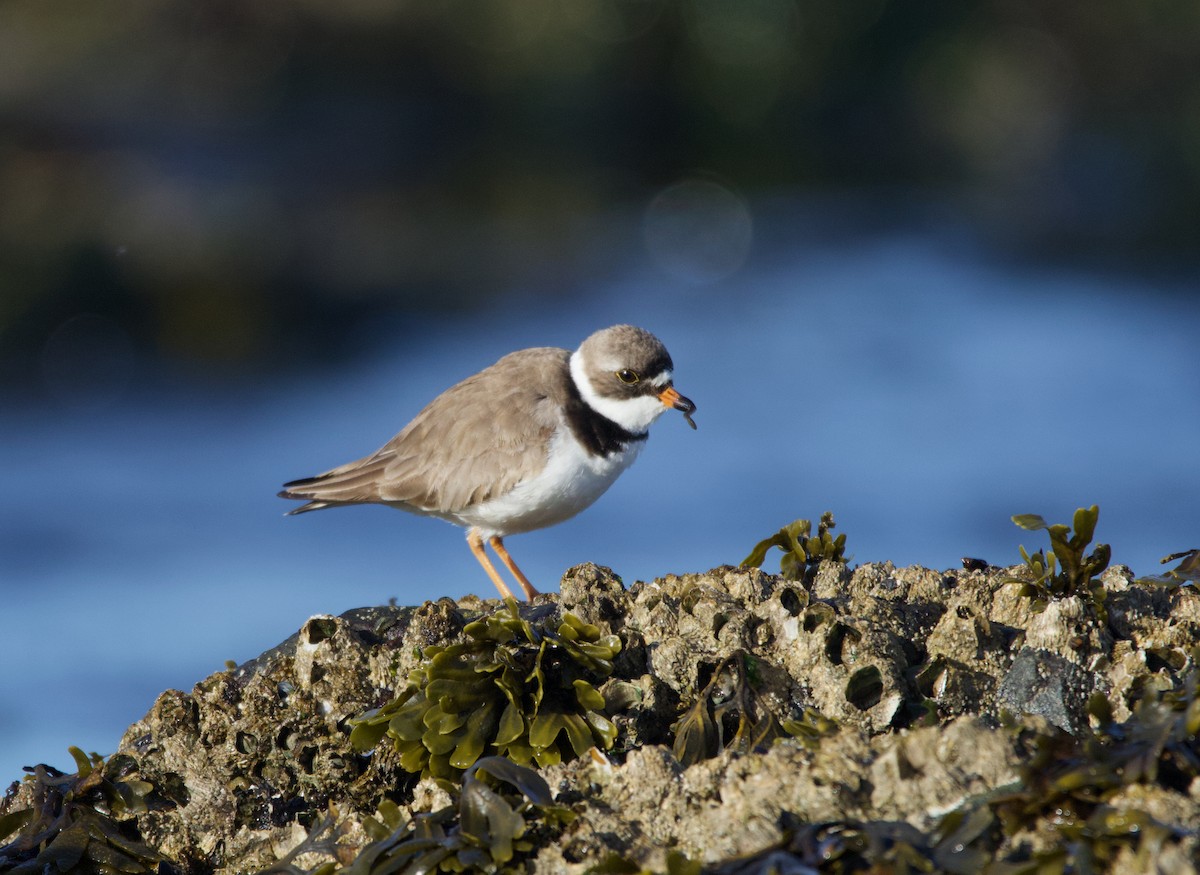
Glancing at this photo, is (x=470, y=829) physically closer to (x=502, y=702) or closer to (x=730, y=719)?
(x=502, y=702)

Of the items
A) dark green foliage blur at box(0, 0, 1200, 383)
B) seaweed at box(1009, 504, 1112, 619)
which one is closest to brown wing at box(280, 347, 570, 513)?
seaweed at box(1009, 504, 1112, 619)

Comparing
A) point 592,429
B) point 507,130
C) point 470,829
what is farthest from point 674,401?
point 507,130

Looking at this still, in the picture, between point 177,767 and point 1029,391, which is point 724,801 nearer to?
point 177,767

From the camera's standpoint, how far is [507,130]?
41.7ft

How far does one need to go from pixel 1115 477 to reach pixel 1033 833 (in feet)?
25.3

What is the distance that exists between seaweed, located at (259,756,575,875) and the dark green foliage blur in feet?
27.7

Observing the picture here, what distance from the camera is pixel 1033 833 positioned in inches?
74.7

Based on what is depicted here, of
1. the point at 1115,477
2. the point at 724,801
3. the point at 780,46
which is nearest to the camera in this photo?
the point at 724,801

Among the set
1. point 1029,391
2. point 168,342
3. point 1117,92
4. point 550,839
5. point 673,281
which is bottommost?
point 550,839

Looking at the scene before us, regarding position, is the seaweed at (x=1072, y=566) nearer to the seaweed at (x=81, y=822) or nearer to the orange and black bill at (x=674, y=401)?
the seaweed at (x=81, y=822)

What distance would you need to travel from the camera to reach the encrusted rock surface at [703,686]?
2.07 m

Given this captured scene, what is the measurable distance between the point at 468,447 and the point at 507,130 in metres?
8.14

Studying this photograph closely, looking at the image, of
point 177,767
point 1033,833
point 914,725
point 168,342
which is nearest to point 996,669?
point 914,725

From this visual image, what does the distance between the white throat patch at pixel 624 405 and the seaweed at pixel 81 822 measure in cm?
296
